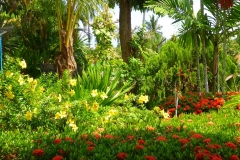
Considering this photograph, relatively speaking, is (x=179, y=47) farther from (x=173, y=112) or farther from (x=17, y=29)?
(x=17, y=29)

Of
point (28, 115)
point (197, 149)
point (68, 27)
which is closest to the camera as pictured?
point (197, 149)

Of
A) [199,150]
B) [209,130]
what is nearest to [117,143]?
[199,150]

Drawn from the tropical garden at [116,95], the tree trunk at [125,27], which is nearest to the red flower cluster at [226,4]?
the tropical garden at [116,95]

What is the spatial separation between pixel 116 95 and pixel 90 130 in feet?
5.65

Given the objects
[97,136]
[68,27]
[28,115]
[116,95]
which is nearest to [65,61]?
[68,27]

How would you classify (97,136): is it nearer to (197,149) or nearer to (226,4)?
(197,149)

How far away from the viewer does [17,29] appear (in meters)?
11.9

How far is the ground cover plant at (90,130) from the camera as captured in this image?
3.22 m

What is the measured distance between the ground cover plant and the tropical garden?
0.04 ft

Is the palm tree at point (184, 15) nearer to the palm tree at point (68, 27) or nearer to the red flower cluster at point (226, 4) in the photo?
the red flower cluster at point (226, 4)

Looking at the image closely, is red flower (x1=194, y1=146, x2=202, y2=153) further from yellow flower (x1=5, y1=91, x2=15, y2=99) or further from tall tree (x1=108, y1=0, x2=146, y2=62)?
tall tree (x1=108, y1=0, x2=146, y2=62)

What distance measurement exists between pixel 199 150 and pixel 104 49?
879cm

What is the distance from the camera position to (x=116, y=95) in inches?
233

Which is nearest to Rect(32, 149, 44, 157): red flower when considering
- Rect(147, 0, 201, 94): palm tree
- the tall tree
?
Rect(147, 0, 201, 94): palm tree
